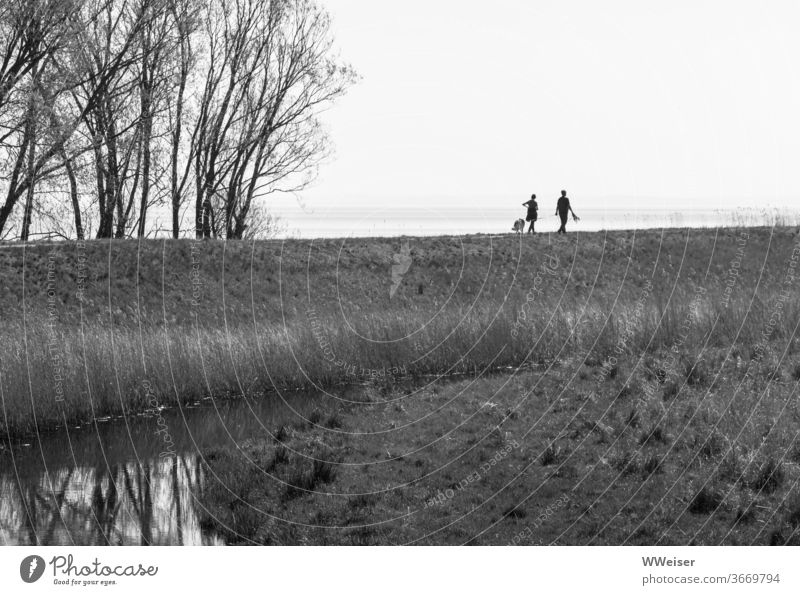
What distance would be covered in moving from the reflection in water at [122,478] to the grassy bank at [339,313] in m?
0.78

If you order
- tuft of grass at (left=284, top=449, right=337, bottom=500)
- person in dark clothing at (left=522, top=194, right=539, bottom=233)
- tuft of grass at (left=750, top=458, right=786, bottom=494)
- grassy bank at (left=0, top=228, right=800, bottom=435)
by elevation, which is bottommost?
tuft of grass at (left=284, top=449, right=337, bottom=500)

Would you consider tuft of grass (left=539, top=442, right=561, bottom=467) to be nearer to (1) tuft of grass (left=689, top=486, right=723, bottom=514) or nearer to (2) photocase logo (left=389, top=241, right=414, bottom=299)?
(1) tuft of grass (left=689, top=486, right=723, bottom=514)

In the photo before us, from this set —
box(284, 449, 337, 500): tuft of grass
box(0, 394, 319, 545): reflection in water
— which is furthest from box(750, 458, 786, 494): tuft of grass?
box(0, 394, 319, 545): reflection in water

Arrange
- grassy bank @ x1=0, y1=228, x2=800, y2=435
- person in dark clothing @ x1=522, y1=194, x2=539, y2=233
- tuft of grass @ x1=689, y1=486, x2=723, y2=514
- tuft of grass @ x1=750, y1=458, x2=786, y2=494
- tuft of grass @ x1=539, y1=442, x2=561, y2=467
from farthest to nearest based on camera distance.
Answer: person in dark clothing @ x1=522, y1=194, x2=539, y2=233, grassy bank @ x1=0, y1=228, x2=800, y2=435, tuft of grass @ x1=539, y1=442, x2=561, y2=467, tuft of grass @ x1=750, y1=458, x2=786, y2=494, tuft of grass @ x1=689, y1=486, x2=723, y2=514

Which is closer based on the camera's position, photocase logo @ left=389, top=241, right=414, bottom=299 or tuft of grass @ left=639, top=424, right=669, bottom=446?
tuft of grass @ left=639, top=424, right=669, bottom=446

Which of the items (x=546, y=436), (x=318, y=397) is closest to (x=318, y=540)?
(x=546, y=436)

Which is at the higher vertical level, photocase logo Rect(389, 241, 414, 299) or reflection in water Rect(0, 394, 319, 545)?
photocase logo Rect(389, 241, 414, 299)

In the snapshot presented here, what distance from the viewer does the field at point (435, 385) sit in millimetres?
10531

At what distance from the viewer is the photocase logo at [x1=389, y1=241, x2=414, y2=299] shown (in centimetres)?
3175

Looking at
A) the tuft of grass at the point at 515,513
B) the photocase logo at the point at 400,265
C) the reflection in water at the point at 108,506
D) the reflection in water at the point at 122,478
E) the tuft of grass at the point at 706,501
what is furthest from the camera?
the photocase logo at the point at 400,265

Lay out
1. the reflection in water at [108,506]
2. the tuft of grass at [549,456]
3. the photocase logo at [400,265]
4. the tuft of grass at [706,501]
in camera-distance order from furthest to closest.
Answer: the photocase logo at [400,265] < the tuft of grass at [549,456] < the reflection in water at [108,506] < the tuft of grass at [706,501]

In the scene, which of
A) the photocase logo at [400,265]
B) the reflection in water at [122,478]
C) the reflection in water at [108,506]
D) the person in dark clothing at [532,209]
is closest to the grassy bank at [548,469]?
the reflection in water at [108,506]
